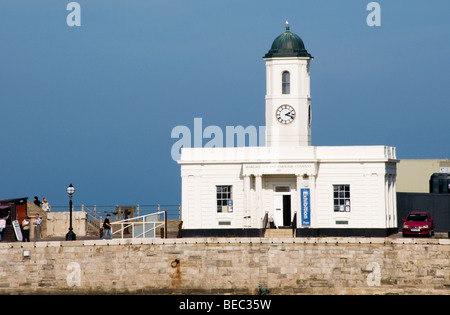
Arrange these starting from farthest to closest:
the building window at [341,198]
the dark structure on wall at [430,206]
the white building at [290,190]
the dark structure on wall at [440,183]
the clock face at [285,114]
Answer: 1. the dark structure on wall at [440,183]
2. the dark structure on wall at [430,206]
3. the clock face at [285,114]
4. the building window at [341,198]
5. the white building at [290,190]

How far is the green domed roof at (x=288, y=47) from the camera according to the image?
2817 inches

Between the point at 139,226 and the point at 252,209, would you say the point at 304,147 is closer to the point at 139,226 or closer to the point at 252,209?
the point at 252,209

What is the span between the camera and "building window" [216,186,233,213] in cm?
6931

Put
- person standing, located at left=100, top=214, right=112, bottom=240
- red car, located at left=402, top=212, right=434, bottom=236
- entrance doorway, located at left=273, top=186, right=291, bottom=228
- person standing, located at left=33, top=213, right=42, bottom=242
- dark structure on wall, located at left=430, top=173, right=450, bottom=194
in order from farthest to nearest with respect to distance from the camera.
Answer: dark structure on wall, located at left=430, top=173, right=450, bottom=194
entrance doorway, located at left=273, top=186, right=291, bottom=228
person standing, located at left=33, top=213, right=42, bottom=242
red car, located at left=402, top=212, right=434, bottom=236
person standing, located at left=100, top=214, right=112, bottom=240

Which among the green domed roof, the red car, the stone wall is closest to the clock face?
the green domed roof

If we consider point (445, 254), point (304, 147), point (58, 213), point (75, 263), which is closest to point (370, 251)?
point (445, 254)

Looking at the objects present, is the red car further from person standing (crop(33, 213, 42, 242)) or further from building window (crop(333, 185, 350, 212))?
person standing (crop(33, 213, 42, 242))

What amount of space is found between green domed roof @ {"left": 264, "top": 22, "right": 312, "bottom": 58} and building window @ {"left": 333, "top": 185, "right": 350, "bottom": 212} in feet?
25.7

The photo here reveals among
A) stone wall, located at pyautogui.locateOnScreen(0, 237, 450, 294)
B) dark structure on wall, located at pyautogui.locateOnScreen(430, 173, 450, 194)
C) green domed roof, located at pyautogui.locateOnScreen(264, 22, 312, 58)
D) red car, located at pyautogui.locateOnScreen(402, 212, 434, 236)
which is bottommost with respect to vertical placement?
stone wall, located at pyautogui.locateOnScreen(0, 237, 450, 294)

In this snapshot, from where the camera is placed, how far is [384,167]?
67812 millimetres

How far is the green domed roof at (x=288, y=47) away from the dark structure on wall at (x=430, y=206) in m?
10.9

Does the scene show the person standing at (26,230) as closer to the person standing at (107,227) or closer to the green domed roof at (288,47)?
the person standing at (107,227)

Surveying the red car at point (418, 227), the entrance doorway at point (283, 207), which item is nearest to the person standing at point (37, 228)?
the entrance doorway at point (283, 207)
